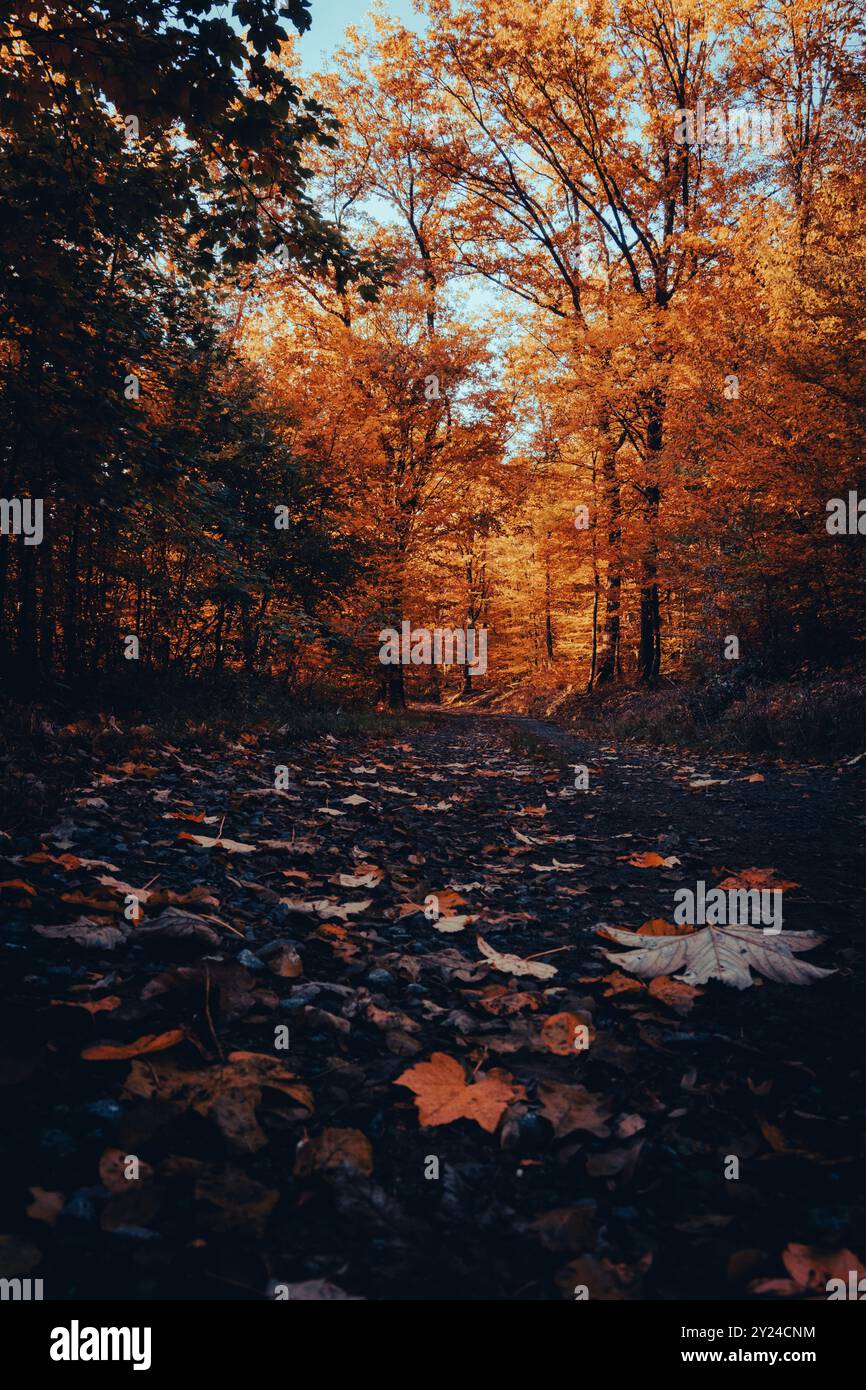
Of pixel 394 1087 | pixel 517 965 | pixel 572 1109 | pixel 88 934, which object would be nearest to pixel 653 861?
pixel 517 965

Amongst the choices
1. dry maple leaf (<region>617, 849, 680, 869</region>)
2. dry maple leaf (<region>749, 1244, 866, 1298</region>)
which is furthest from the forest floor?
dry maple leaf (<region>617, 849, 680, 869</region>)

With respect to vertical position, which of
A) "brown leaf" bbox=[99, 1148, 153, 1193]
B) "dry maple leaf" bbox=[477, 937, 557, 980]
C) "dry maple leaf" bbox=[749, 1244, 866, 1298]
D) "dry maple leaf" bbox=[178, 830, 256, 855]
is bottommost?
"dry maple leaf" bbox=[749, 1244, 866, 1298]

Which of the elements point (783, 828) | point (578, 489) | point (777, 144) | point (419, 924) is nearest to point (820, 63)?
point (777, 144)

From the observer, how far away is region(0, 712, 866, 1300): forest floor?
3.89 feet

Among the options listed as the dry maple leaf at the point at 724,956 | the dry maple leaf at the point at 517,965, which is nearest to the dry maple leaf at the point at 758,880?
the dry maple leaf at the point at 724,956

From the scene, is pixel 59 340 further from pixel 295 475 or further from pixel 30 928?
pixel 295 475

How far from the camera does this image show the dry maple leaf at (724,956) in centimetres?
214

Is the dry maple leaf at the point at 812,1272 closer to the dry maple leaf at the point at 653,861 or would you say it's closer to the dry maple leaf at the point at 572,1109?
the dry maple leaf at the point at 572,1109

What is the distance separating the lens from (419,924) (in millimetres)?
2756

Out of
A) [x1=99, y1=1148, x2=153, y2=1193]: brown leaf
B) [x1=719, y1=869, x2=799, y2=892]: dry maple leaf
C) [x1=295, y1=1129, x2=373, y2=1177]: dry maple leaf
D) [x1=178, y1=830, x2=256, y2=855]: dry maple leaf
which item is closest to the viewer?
[x1=99, y1=1148, x2=153, y2=1193]: brown leaf

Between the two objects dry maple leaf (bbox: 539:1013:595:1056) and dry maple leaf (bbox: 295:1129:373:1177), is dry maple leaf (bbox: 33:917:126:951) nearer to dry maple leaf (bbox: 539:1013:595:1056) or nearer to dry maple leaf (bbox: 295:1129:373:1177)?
dry maple leaf (bbox: 295:1129:373:1177)

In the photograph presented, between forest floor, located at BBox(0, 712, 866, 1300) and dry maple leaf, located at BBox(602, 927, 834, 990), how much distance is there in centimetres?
6

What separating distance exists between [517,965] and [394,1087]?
797mm

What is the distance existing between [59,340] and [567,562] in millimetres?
15124
